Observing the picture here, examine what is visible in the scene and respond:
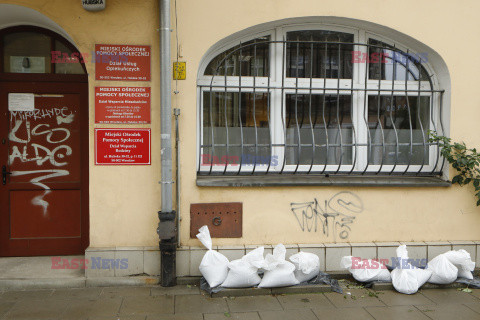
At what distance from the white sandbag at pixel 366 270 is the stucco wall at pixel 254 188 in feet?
1.09

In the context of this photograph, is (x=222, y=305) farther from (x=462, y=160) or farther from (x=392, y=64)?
(x=392, y=64)

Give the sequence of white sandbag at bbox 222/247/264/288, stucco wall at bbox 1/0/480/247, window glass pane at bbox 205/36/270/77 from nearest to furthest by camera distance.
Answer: white sandbag at bbox 222/247/264/288 → stucco wall at bbox 1/0/480/247 → window glass pane at bbox 205/36/270/77

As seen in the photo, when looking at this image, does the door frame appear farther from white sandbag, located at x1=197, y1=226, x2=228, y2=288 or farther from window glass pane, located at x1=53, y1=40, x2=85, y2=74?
white sandbag, located at x1=197, y1=226, x2=228, y2=288

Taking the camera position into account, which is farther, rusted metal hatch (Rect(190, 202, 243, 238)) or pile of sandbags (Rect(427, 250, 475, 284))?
rusted metal hatch (Rect(190, 202, 243, 238))

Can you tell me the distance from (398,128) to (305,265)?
2.12 m

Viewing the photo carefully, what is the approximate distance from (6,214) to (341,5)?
4.57 meters

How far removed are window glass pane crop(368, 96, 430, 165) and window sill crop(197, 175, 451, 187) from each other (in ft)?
1.01

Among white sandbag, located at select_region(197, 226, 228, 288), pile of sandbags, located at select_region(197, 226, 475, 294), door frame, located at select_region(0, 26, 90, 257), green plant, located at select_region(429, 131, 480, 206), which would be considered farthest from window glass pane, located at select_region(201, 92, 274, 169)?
green plant, located at select_region(429, 131, 480, 206)

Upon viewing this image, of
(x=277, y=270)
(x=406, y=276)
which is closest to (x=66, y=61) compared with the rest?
(x=277, y=270)

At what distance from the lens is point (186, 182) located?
4637 millimetres

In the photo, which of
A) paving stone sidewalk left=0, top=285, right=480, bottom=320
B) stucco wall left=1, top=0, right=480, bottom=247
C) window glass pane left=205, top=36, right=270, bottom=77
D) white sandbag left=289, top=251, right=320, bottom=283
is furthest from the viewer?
window glass pane left=205, top=36, right=270, bottom=77

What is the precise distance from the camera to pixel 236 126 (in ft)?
16.4

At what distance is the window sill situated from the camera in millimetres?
4670

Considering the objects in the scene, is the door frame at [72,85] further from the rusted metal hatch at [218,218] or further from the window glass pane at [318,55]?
the window glass pane at [318,55]
